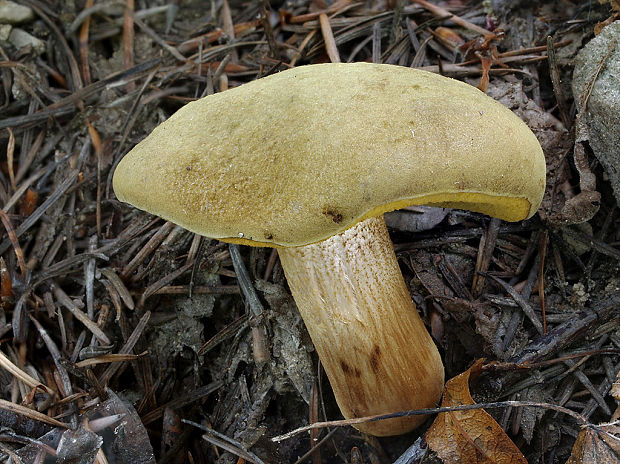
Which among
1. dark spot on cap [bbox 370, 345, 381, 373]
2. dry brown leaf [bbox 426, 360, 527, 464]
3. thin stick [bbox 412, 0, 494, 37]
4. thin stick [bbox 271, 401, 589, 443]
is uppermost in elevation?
thin stick [bbox 412, 0, 494, 37]

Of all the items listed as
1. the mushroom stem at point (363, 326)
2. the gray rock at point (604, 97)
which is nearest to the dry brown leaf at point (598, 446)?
the mushroom stem at point (363, 326)

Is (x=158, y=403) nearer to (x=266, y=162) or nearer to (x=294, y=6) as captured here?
(x=266, y=162)

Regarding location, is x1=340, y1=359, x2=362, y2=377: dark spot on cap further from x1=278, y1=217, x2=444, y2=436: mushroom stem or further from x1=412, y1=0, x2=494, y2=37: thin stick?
x1=412, y1=0, x2=494, y2=37: thin stick

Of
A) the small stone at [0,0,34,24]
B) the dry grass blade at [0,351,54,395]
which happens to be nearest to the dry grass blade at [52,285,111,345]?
the dry grass blade at [0,351,54,395]

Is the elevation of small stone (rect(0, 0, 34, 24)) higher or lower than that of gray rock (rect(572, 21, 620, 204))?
higher

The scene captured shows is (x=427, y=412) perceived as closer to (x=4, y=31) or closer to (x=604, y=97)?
(x=604, y=97)
